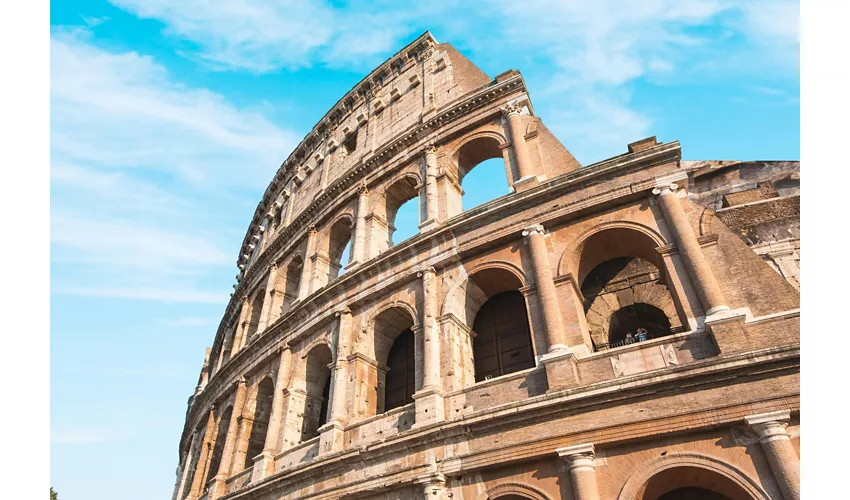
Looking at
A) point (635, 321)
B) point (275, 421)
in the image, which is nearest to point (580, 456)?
point (635, 321)

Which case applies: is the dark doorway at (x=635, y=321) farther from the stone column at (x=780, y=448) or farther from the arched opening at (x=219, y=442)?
the arched opening at (x=219, y=442)

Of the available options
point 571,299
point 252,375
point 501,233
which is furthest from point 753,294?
point 252,375

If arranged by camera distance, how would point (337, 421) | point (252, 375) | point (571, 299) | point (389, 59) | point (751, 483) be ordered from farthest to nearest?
point (389, 59)
point (252, 375)
point (337, 421)
point (571, 299)
point (751, 483)

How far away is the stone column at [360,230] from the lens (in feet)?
42.7

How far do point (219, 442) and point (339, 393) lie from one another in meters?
7.30

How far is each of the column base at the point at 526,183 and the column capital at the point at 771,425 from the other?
6.00m

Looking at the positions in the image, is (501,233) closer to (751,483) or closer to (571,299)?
(571,299)

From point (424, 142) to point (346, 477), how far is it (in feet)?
28.3

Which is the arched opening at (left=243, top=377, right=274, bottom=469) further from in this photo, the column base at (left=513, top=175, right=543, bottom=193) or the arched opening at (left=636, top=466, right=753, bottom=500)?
the arched opening at (left=636, top=466, right=753, bottom=500)

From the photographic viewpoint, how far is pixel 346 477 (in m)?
9.21

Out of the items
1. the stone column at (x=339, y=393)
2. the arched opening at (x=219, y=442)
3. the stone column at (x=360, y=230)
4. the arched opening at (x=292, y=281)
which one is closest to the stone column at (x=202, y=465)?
the arched opening at (x=219, y=442)

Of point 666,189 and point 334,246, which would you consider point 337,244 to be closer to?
point 334,246

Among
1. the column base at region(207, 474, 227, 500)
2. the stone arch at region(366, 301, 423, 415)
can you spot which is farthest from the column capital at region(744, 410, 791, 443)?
the column base at region(207, 474, 227, 500)

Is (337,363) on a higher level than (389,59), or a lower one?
lower
